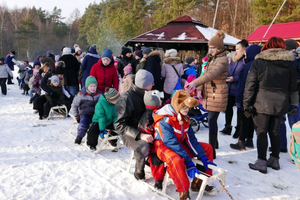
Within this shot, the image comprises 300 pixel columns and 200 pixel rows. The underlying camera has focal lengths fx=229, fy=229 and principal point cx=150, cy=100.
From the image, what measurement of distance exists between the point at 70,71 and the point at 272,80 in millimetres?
5488

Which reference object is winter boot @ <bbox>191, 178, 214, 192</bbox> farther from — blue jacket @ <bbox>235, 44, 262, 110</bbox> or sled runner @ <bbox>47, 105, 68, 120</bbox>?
sled runner @ <bbox>47, 105, 68, 120</bbox>

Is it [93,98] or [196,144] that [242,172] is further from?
[93,98]

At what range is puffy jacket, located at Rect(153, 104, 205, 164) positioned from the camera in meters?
2.54

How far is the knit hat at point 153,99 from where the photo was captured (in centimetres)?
279

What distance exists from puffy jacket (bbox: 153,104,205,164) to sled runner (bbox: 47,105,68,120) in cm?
425

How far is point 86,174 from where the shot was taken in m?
3.16

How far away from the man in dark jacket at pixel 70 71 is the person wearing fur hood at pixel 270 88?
5177mm

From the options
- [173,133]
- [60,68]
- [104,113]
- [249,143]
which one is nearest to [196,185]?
[173,133]

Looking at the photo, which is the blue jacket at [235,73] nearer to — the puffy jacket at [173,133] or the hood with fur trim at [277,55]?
the hood with fur trim at [277,55]

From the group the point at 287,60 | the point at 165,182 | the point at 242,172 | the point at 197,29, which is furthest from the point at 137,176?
the point at 197,29

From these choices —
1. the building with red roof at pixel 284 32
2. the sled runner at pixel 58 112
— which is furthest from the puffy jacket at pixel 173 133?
the building with red roof at pixel 284 32

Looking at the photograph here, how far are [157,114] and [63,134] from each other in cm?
297

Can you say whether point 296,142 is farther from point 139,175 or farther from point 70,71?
point 70,71

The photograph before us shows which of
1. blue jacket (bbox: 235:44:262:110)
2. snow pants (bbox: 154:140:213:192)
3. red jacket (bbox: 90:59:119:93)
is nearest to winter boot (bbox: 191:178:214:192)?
snow pants (bbox: 154:140:213:192)
